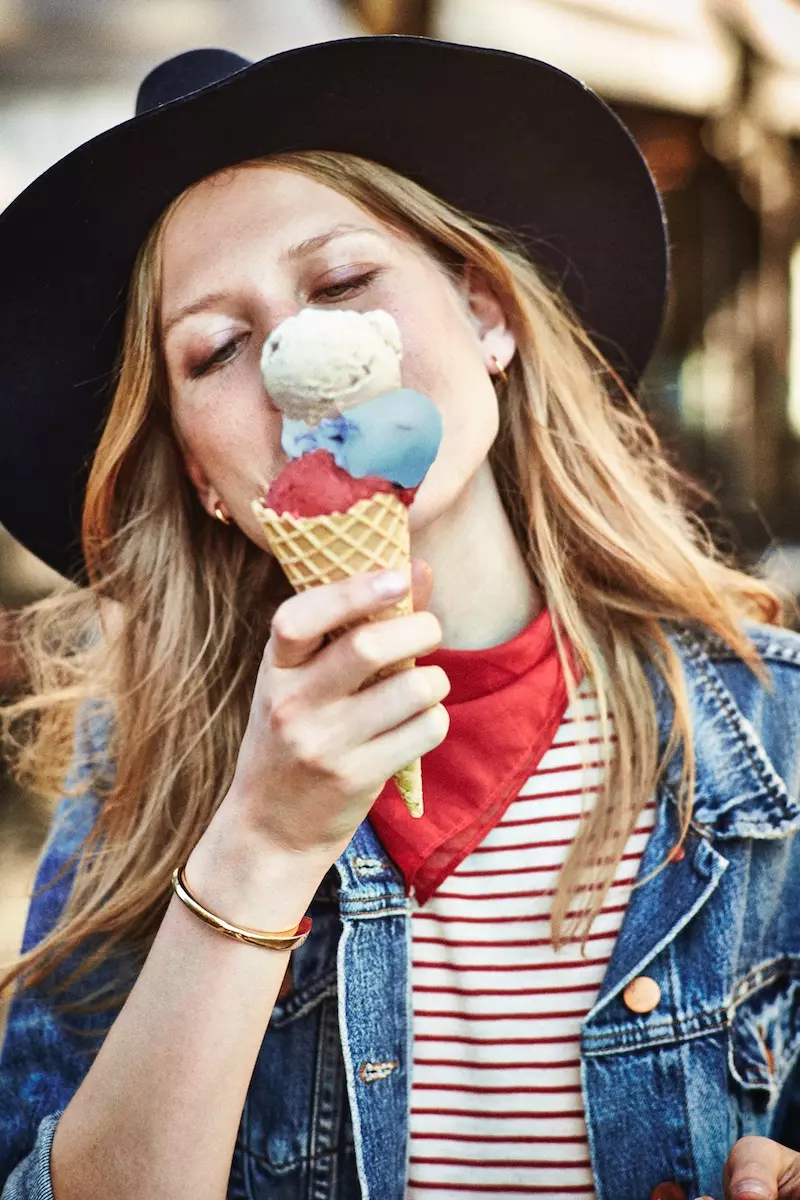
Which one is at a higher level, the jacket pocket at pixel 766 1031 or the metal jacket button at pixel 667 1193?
the jacket pocket at pixel 766 1031

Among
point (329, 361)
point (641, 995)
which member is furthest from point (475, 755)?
point (329, 361)

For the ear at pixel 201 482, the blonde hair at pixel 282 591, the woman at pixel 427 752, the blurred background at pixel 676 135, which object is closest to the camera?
the woman at pixel 427 752

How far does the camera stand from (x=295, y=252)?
1.77 meters

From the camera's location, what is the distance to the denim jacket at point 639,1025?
70.6 inches

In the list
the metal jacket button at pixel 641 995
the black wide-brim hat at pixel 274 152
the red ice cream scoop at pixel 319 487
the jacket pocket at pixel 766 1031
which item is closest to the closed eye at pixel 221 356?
the black wide-brim hat at pixel 274 152

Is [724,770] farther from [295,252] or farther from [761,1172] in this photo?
[295,252]

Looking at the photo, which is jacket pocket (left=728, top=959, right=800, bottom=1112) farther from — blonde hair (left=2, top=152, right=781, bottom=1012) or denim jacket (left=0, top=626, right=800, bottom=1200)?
blonde hair (left=2, top=152, right=781, bottom=1012)

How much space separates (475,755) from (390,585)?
0.79 meters

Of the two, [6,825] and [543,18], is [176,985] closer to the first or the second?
[6,825]

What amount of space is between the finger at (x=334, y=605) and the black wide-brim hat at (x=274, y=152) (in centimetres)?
101

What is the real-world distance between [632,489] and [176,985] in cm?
142

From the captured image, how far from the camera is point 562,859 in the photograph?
1.93 metres

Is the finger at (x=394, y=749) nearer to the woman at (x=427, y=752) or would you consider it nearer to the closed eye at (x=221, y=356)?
the woman at (x=427, y=752)

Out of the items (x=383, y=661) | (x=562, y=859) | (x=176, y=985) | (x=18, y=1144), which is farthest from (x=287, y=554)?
(x=18, y=1144)
